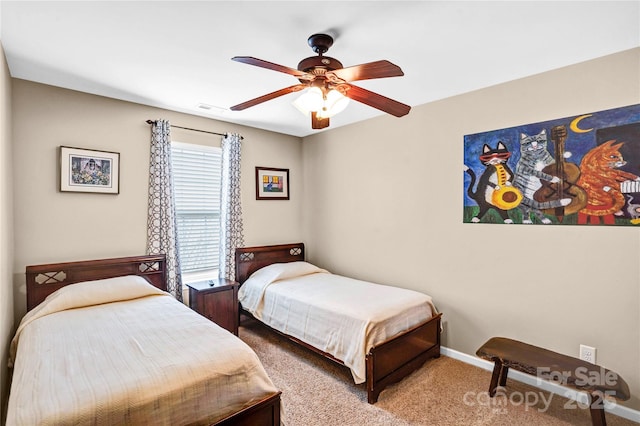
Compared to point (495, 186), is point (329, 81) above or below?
above

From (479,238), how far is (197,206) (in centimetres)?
308

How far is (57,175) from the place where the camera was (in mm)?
2771

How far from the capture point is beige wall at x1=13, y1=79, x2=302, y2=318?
8.58 ft

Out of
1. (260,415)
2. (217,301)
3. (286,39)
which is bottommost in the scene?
(260,415)

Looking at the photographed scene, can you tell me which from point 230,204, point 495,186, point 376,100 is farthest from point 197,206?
point 495,186

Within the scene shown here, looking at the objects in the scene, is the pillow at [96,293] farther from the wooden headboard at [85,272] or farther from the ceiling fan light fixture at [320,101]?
the ceiling fan light fixture at [320,101]

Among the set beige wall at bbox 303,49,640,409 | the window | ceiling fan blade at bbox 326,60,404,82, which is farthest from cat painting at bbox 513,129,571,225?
the window

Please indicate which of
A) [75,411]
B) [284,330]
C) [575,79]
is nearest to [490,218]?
[575,79]

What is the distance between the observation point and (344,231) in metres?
4.10

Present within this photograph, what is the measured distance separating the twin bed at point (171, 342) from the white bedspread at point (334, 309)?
0.01 m

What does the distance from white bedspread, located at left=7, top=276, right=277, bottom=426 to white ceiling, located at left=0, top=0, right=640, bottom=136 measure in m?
1.84

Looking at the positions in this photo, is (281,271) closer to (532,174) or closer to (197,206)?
(197,206)

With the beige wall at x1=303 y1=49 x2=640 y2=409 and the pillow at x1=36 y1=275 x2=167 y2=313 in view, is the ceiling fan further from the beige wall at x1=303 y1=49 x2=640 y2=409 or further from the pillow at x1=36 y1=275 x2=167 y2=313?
the pillow at x1=36 y1=275 x2=167 y2=313

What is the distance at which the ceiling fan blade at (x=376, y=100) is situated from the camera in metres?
1.97
